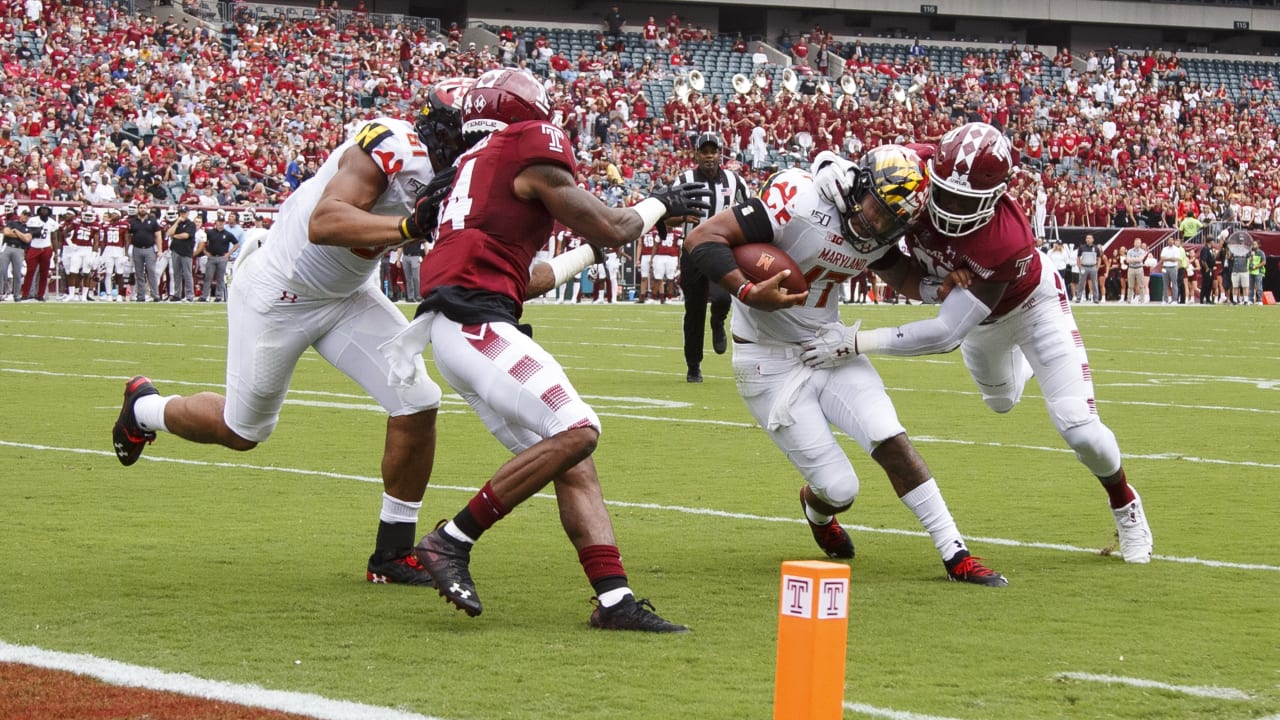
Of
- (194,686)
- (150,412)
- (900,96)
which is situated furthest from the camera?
(900,96)

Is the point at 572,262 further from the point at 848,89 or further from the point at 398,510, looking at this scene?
the point at 848,89

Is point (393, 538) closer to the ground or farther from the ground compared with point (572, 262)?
closer to the ground

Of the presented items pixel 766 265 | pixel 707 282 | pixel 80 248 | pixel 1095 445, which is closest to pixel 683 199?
pixel 766 265

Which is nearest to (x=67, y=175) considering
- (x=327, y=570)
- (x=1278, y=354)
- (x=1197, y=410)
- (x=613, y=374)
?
(x=613, y=374)

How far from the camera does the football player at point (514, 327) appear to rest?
5.09m

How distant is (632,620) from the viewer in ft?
16.5

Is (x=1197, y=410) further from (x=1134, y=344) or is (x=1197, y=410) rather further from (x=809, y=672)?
(x=809, y=672)

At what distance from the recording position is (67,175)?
29.0m

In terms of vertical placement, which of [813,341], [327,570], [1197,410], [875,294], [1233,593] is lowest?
[875,294]

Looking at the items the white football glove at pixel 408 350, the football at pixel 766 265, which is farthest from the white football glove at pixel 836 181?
the white football glove at pixel 408 350

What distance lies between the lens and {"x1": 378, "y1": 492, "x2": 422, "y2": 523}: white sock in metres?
6.07

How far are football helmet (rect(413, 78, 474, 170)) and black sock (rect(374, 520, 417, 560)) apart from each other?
125 cm

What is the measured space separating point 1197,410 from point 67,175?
21.6 m

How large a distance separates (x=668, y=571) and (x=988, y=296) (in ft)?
5.12
